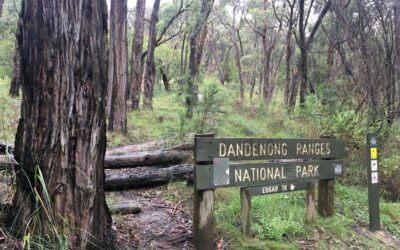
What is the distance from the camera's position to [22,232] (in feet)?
10.3

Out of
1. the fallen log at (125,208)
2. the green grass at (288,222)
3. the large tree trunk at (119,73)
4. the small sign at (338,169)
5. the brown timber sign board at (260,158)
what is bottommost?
the green grass at (288,222)

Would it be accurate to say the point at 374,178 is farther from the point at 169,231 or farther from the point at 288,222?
the point at 169,231

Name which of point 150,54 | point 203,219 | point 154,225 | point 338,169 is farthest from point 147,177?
point 150,54

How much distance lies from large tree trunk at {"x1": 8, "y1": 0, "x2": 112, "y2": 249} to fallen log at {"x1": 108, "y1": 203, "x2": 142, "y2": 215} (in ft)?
5.21

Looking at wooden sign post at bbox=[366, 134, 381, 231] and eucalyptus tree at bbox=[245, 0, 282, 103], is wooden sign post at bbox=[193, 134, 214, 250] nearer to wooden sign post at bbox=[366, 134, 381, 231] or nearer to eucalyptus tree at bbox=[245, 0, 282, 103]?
wooden sign post at bbox=[366, 134, 381, 231]

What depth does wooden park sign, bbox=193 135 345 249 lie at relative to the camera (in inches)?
170

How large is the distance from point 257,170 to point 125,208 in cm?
171

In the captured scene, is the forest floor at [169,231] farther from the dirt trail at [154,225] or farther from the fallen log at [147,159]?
the fallen log at [147,159]

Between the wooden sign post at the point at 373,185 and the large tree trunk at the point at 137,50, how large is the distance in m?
11.5

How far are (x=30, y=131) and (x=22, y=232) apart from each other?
0.80m

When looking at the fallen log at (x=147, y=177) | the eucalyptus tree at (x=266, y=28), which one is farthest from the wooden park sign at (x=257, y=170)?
the eucalyptus tree at (x=266, y=28)

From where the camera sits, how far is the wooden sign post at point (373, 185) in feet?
18.7

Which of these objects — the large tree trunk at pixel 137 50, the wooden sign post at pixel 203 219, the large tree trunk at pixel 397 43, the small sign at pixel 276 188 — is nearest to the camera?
the wooden sign post at pixel 203 219

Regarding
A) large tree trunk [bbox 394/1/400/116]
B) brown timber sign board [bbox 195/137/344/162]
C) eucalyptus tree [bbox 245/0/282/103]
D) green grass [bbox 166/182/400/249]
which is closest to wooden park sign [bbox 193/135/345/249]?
brown timber sign board [bbox 195/137/344/162]
